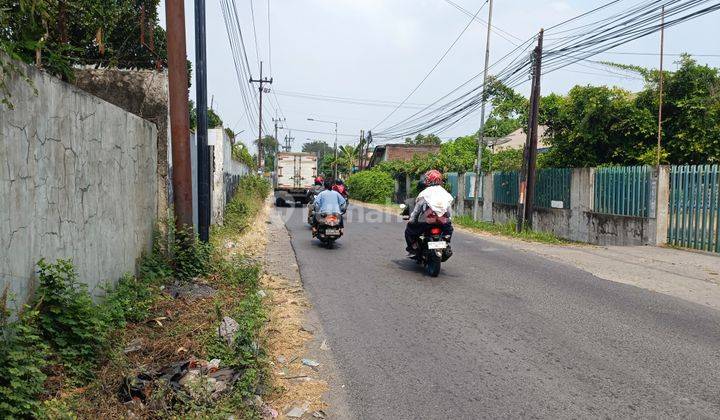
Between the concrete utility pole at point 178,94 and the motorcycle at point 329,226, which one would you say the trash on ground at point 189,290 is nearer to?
the concrete utility pole at point 178,94

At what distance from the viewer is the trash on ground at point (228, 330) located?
482 cm

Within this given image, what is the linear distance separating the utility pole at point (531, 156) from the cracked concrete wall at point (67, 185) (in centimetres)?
1323

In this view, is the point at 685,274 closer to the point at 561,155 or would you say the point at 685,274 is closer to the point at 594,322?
the point at 594,322

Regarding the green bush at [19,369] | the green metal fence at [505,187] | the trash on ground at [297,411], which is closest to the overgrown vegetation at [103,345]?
the green bush at [19,369]

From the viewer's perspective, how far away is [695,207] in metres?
12.5

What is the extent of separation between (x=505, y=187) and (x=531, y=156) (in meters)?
4.68

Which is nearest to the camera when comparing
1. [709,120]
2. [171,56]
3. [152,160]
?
[171,56]

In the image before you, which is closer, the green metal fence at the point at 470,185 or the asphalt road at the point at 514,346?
the asphalt road at the point at 514,346

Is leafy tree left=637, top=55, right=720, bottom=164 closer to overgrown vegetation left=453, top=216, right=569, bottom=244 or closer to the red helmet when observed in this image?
overgrown vegetation left=453, top=216, right=569, bottom=244

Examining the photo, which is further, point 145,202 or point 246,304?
point 145,202

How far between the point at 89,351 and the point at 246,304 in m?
1.67

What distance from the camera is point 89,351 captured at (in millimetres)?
4160

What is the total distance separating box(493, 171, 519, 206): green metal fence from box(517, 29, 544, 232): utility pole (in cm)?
283

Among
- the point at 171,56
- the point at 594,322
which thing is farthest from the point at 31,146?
the point at 594,322
